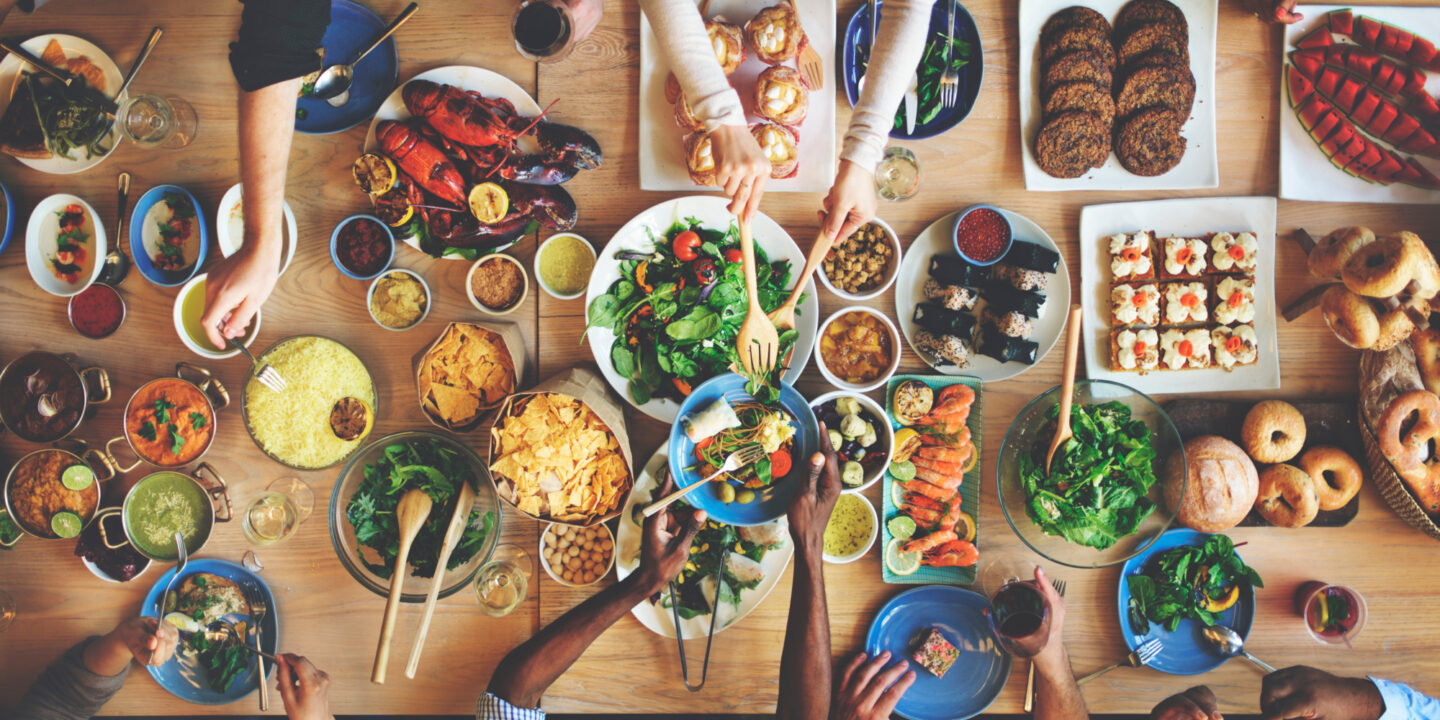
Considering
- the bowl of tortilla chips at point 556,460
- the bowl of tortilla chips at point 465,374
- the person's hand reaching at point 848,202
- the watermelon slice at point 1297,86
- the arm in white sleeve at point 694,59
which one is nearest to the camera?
the arm in white sleeve at point 694,59

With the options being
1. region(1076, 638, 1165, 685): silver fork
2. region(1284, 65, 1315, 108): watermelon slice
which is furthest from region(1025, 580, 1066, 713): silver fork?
region(1284, 65, 1315, 108): watermelon slice

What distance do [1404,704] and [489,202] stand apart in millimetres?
3141

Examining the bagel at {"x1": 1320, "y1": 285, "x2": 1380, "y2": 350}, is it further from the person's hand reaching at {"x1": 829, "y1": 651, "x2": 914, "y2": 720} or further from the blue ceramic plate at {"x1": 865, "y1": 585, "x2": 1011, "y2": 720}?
the person's hand reaching at {"x1": 829, "y1": 651, "x2": 914, "y2": 720}

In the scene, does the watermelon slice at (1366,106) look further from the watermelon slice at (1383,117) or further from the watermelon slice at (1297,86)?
the watermelon slice at (1297,86)

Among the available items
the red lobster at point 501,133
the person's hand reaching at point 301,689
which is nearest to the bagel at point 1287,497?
the red lobster at point 501,133

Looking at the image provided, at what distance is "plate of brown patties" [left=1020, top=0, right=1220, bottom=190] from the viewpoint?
210 cm

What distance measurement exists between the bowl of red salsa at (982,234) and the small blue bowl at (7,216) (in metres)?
2.95

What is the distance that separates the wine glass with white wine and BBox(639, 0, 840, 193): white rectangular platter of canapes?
145cm

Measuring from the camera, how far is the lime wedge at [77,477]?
215cm

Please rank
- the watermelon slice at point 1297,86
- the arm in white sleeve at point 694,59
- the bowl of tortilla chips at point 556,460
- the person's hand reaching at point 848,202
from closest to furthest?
the arm in white sleeve at point 694,59, the person's hand reaching at point 848,202, the bowl of tortilla chips at point 556,460, the watermelon slice at point 1297,86

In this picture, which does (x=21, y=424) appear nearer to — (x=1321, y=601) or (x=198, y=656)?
(x=198, y=656)

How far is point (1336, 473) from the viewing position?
216 centimetres

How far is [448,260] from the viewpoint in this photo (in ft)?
7.27

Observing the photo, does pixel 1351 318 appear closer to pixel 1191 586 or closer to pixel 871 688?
pixel 1191 586
